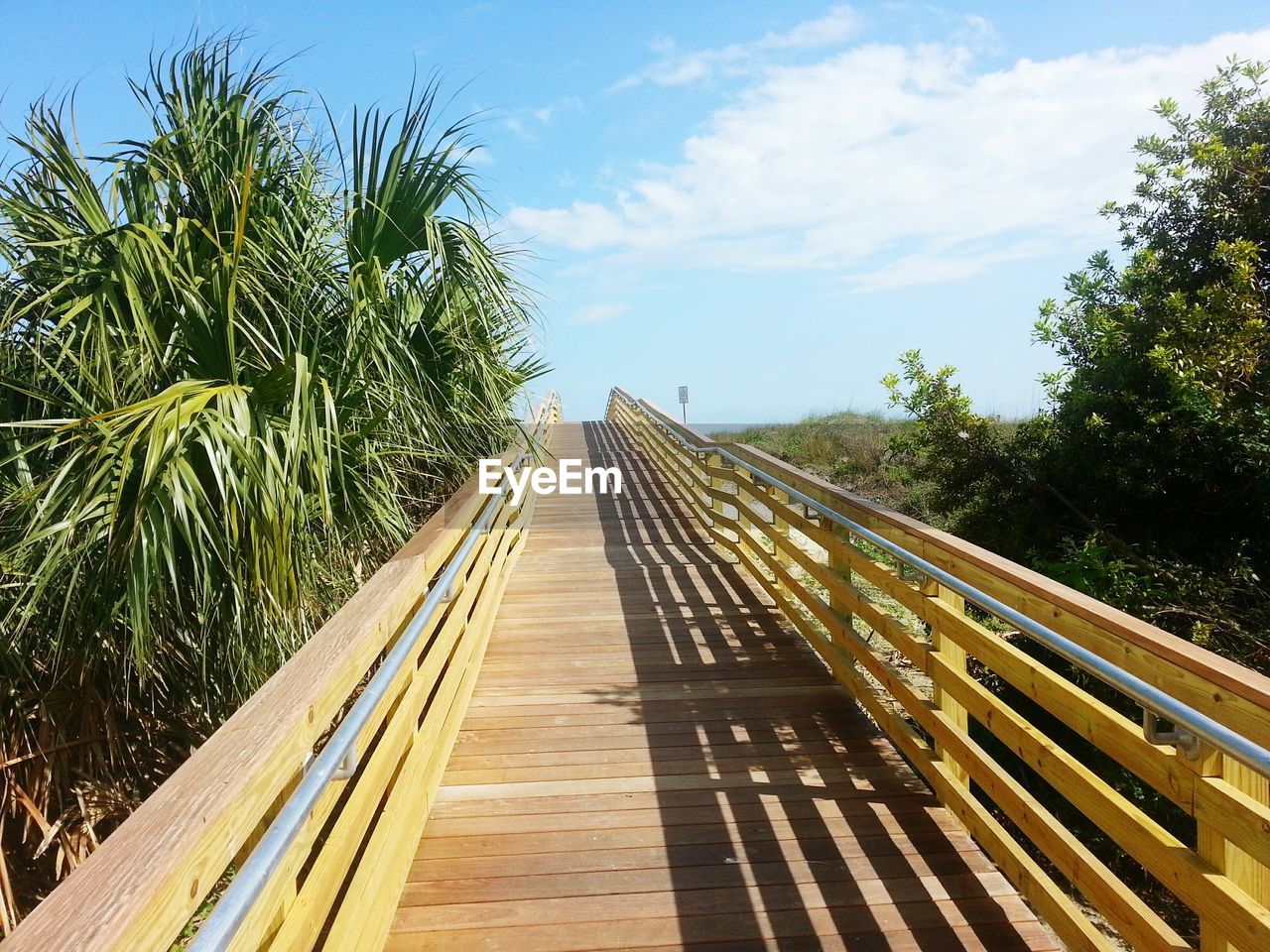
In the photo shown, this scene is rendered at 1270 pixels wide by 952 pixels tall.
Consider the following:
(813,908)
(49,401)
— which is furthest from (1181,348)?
(49,401)

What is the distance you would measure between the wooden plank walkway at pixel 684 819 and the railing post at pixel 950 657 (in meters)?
0.19

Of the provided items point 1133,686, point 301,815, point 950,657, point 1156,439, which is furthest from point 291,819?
point 1156,439

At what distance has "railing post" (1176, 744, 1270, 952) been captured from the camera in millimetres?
1909

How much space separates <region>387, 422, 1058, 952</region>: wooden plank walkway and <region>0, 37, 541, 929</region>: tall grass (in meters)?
1.26

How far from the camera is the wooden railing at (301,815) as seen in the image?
1268mm

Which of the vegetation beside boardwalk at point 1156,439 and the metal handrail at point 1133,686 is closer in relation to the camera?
the metal handrail at point 1133,686

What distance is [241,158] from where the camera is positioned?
5277 millimetres

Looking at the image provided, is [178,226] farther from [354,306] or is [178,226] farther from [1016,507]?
[1016,507]

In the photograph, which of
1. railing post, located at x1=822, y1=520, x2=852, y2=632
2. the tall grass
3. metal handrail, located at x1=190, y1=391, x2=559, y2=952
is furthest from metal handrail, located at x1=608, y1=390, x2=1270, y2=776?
the tall grass

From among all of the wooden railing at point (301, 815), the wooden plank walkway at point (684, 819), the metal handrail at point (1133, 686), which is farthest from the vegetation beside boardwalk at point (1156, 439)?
the wooden railing at point (301, 815)

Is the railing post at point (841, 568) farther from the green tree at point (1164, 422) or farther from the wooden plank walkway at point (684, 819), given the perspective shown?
the green tree at point (1164, 422)

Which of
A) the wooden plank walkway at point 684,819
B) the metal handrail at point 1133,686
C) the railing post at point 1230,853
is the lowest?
the wooden plank walkway at point 684,819

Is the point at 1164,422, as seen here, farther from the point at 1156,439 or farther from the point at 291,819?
the point at 291,819

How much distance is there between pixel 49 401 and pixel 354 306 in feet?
5.06
